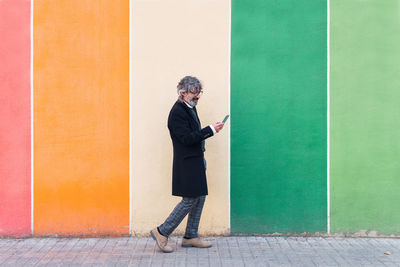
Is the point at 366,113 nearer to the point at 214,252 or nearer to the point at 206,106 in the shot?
the point at 206,106

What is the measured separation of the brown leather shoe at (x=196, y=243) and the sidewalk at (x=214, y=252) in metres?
0.06

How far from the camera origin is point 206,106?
6.39 m

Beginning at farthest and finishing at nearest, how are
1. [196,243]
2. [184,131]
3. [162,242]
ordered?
[196,243], [162,242], [184,131]

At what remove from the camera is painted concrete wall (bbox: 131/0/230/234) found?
636 centimetres

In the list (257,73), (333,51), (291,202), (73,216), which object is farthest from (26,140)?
(333,51)

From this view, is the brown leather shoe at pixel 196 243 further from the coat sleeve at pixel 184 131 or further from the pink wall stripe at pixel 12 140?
the pink wall stripe at pixel 12 140

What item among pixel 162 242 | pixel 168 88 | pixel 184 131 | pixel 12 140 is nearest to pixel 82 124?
pixel 12 140

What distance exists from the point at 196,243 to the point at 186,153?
111cm

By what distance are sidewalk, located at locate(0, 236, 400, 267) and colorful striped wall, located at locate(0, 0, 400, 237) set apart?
0.22 m

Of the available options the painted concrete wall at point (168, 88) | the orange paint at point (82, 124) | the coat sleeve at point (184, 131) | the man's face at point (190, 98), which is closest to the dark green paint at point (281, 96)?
the painted concrete wall at point (168, 88)

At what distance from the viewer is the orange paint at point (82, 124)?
636cm

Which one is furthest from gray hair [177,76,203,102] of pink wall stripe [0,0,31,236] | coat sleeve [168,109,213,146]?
pink wall stripe [0,0,31,236]

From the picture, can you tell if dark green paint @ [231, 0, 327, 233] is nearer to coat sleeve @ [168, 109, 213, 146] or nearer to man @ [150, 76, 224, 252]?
man @ [150, 76, 224, 252]

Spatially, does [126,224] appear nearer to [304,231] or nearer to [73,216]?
[73,216]
